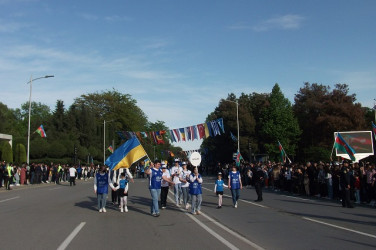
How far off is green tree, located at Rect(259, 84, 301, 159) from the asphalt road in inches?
1688

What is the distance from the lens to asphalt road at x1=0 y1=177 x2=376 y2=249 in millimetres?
8992

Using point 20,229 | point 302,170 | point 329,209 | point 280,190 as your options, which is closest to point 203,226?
point 20,229

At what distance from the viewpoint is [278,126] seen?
59625 mm

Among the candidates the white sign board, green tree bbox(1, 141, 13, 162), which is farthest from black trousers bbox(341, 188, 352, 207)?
green tree bbox(1, 141, 13, 162)

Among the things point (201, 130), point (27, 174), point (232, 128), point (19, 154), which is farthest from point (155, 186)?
point (232, 128)

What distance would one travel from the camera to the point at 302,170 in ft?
81.5

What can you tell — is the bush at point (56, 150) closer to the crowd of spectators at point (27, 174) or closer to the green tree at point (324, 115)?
the crowd of spectators at point (27, 174)

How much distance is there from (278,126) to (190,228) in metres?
50.1

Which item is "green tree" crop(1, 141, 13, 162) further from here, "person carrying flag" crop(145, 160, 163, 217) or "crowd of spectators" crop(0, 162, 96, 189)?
"person carrying flag" crop(145, 160, 163, 217)

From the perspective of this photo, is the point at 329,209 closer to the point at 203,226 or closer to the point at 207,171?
the point at 203,226

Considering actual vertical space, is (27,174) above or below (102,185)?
above

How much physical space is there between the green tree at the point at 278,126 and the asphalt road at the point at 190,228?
141 ft

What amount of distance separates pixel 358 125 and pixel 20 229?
53.4 m

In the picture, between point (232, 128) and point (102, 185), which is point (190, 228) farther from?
point (232, 128)
